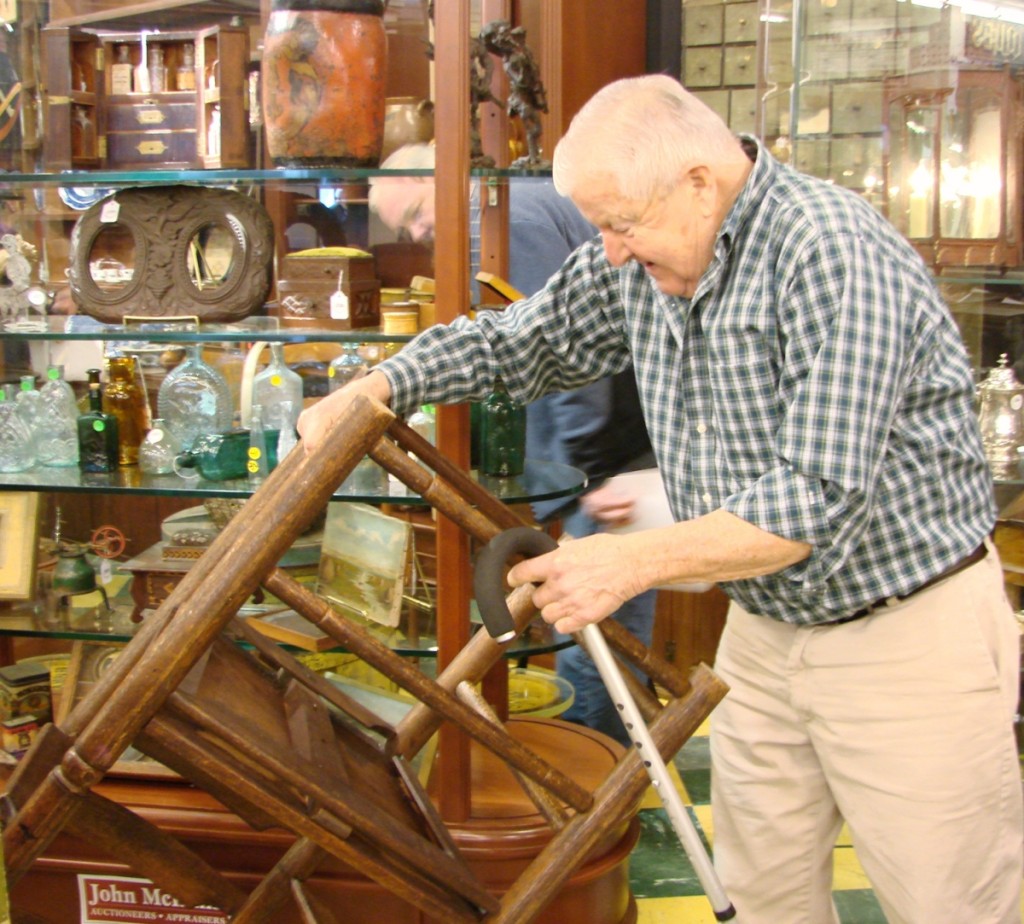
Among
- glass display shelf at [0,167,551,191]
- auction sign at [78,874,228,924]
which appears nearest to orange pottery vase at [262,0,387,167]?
glass display shelf at [0,167,551,191]

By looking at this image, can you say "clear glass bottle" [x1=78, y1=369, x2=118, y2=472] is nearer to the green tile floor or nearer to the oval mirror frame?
the oval mirror frame

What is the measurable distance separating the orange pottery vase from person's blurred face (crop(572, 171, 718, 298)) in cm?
85

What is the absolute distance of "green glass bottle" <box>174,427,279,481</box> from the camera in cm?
283

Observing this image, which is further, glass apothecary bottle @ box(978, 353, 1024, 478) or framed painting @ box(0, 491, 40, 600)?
glass apothecary bottle @ box(978, 353, 1024, 478)

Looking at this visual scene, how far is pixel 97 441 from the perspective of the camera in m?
2.90

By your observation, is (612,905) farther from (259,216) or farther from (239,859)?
(259,216)

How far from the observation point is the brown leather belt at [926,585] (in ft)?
6.51

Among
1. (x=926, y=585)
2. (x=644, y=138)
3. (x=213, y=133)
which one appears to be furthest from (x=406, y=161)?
(x=926, y=585)

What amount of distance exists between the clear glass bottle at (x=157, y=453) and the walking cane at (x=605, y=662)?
1352 mm

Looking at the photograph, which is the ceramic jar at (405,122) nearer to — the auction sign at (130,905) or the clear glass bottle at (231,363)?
the clear glass bottle at (231,363)

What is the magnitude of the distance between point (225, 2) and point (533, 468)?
144 cm

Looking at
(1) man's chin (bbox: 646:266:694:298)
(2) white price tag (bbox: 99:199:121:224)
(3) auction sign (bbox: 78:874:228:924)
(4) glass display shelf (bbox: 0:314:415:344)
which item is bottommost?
(3) auction sign (bbox: 78:874:228:924)

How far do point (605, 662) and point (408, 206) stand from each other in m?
1.28

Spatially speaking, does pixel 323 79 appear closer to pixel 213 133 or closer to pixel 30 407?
pixel 213 133
